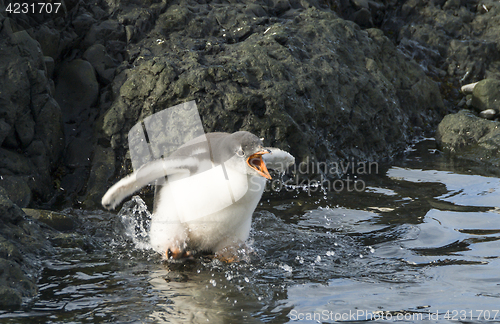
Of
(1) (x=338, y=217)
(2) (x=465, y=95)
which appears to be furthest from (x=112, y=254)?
(2) (x=465, y=95)

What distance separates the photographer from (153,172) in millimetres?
4219

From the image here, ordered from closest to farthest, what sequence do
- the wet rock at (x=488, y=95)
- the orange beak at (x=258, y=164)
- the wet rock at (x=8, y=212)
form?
1. the orange beak at (x=258, y=164)
2. the wet rock at (x=8, y=212)
3. the wet rock at (x=488, y=95)

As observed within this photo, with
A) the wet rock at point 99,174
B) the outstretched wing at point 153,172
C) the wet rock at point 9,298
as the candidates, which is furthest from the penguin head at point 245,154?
the wet rock at point 99,174

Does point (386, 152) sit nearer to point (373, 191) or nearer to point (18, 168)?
point (373, 191)

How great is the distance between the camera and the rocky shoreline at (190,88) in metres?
5.87

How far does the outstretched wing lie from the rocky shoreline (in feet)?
2.55

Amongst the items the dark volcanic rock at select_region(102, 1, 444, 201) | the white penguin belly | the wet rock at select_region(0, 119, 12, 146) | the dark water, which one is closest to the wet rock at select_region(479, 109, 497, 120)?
the dark volcanic rock at select_region(102, 1, 444, 201)

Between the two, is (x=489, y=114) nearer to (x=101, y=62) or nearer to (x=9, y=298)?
(x=101, y=62)

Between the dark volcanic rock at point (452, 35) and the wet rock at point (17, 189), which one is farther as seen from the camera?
the dark volcanic rock at point (452, 35)

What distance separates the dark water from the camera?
10.8 feet

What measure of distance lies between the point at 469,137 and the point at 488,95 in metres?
1.49

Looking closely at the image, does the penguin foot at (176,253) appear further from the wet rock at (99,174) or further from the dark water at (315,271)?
the wet rock at (99,174)

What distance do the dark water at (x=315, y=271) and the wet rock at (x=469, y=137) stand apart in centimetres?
145

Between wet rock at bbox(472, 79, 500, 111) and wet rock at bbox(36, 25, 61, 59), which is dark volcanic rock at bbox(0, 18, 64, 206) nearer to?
wet rock at bbox(36, 25, 61, 59)
